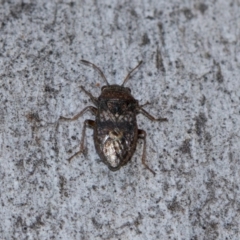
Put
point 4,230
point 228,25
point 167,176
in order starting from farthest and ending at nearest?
point 228,25 < point 167,176 < point 4,230

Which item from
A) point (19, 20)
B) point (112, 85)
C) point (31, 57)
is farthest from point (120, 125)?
point (19, 20)

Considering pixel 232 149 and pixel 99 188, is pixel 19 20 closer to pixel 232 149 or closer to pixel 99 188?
pixel 99 188

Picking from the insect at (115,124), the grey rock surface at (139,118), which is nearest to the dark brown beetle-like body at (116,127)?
the insect at (115,124)

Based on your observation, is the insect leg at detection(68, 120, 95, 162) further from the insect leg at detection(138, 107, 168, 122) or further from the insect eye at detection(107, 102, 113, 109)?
the insect leg at detection(138, 107, 168, 122)

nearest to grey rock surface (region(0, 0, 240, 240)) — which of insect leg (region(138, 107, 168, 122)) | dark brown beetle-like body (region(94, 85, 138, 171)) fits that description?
insect leg (region(138, 107, 168, 122))

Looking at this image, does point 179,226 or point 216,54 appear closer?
point 179,226

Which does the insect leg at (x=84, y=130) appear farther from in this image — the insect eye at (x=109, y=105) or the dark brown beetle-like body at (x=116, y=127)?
the insect eye at (x=109, y=105)
